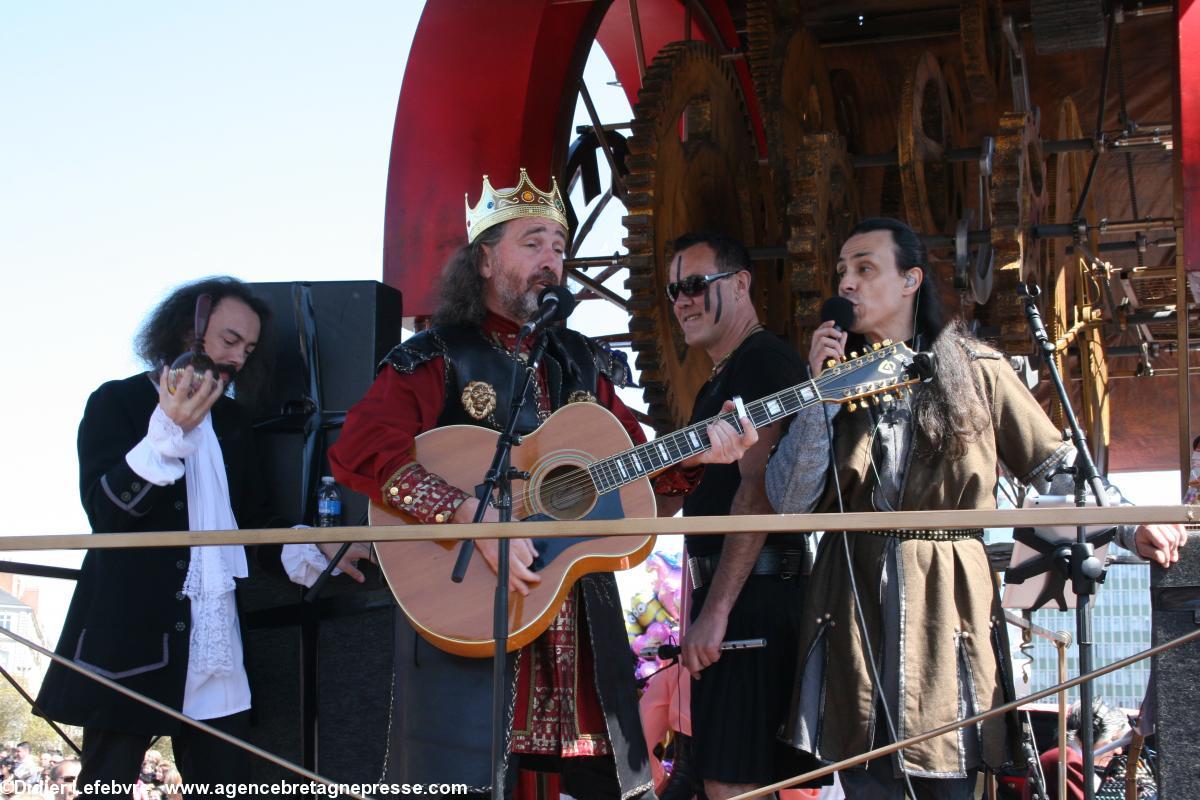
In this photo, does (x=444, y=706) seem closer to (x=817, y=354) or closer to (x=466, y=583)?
(x=466, y=583)

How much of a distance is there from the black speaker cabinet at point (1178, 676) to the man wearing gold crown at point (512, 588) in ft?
3.26

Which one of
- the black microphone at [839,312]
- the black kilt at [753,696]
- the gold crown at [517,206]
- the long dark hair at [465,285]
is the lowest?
the black kilt at [753,696]

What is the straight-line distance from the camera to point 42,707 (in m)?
3.61

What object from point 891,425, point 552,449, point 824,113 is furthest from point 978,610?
point 824,113

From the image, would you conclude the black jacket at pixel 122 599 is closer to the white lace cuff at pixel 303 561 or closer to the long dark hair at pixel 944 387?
the white lace cuff at pixel 303 561

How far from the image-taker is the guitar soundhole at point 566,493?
11.2ft

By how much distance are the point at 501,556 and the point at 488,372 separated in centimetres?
69

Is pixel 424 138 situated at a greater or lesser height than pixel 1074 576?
greater

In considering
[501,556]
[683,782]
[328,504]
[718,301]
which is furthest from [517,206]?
[683,782]

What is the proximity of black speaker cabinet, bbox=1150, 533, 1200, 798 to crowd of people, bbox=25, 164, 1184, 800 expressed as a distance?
0.63 feet

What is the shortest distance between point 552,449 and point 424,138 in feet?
9.00

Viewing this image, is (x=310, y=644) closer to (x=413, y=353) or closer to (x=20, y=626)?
(x=20, y=626)

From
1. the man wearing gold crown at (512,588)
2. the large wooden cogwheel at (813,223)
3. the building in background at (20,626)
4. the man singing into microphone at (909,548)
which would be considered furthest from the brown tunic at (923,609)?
the building in background at (20,626)

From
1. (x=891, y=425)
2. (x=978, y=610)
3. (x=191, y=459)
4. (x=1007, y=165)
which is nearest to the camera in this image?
(x=978, y=610)
